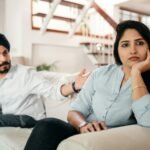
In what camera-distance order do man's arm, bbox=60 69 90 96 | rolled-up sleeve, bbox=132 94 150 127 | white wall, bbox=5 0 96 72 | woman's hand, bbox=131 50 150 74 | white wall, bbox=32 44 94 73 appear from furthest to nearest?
white wall, bbox=32 44 94 73 → white wall, bbox=5 0 96 72 → man's arm, bbox=60 69 90 96 → woman's hand, bbox=131 50 150 74 → rolled-up sleeve, bbox=132 94 150 127

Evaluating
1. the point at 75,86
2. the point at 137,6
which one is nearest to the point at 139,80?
the point at 75,86

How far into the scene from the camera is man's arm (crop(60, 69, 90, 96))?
5.92ft

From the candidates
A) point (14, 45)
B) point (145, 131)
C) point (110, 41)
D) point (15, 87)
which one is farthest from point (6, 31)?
point (145, 131)

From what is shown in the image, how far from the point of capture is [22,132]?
5.60 ft

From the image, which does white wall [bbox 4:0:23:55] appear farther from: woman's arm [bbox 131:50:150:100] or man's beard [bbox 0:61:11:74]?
woman's arm [bbox 131:50:150:100]

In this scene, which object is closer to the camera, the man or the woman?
the woman

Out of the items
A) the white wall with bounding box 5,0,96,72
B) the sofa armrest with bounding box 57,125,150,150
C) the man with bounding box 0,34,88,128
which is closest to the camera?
the sofa armrest with bounding box 57,125,150,150

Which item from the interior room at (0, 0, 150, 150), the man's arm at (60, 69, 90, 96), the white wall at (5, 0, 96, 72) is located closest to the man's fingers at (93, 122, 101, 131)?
the man's arm at (60, 69, 90, 96)

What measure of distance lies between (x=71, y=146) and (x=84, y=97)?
0.54m

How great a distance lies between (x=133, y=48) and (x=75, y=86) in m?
0.52

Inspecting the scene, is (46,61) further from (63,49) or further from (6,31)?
(6,31)

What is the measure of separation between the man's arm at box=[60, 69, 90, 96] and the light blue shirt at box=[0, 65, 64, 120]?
0.06m

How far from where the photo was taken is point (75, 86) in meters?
1.81

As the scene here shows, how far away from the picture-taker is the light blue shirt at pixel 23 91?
1.94m
